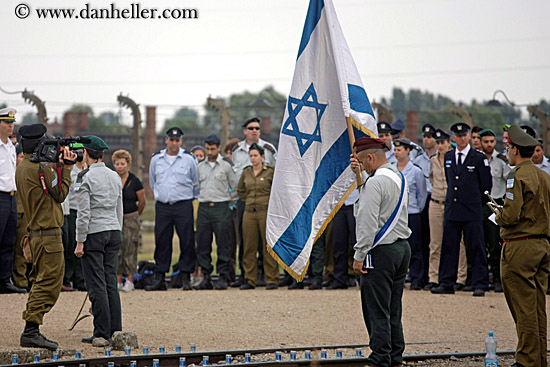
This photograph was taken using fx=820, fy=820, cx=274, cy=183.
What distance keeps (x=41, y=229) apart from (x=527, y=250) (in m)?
4.89

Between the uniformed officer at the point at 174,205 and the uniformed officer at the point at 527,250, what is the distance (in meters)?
6.53

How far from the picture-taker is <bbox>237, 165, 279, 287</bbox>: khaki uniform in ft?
43.0

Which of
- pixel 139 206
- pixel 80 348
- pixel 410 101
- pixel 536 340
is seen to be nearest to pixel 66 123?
pixel 139 206

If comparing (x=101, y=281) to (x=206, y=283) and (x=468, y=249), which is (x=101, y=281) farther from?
(x=468, y=249)

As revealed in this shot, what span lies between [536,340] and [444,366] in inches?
38.0

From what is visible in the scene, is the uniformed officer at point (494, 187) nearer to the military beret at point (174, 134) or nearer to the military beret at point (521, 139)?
the military beret at point (174, 134)

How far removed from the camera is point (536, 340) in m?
7.58

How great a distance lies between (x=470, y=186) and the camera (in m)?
12.2

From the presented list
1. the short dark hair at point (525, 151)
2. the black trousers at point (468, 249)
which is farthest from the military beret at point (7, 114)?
the short dark hair at point (525, 151)

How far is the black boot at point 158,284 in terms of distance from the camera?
509 inches

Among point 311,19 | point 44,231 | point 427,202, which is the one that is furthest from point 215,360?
point 427,202

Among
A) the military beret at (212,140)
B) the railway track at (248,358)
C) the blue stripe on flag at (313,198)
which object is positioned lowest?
the railway track at (248,358)

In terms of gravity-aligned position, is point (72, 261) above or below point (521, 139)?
below

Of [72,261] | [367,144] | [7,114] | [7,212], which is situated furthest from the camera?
[72,261]
